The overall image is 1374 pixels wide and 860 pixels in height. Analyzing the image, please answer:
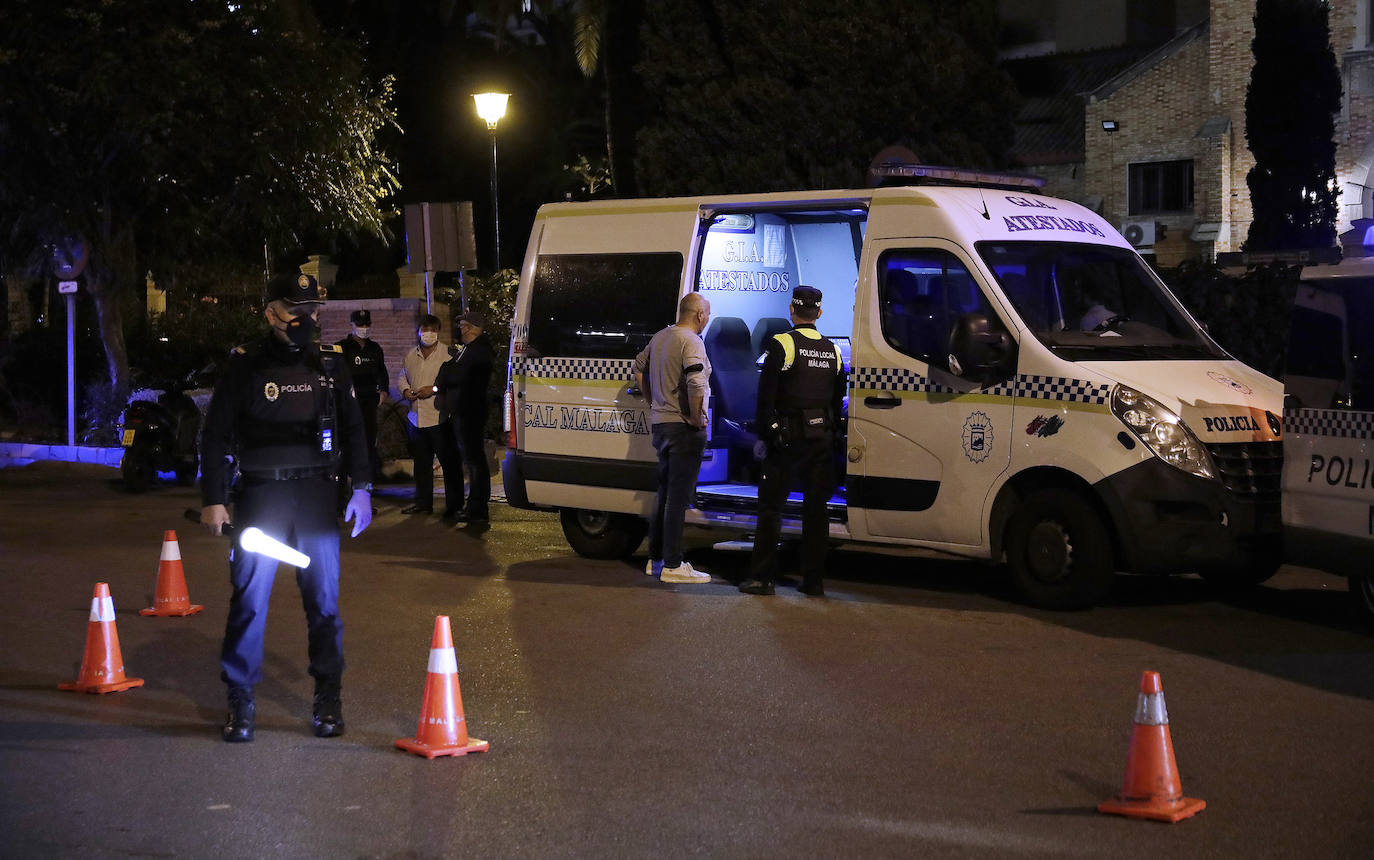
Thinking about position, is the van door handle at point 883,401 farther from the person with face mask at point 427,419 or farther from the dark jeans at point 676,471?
the person with face mask at point 427,419

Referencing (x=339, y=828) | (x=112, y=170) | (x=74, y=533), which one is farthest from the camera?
(x=112, y=170)

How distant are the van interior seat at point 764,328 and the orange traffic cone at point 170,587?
167 inches

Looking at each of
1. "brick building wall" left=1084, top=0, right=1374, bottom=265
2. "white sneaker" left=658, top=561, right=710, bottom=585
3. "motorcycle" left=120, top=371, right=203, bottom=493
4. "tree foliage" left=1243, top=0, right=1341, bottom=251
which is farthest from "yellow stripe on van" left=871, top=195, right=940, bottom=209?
"brick building wall" left=1084, top=0, right=1374, bottom=265

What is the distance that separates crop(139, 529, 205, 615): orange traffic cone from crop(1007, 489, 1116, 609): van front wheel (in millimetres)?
4623

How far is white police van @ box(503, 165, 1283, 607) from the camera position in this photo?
9.25 metres

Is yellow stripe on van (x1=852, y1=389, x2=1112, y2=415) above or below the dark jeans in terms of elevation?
above

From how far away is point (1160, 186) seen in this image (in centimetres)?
3600

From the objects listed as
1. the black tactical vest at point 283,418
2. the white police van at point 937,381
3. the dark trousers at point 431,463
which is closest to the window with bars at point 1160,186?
the dark trousers at point 431,463

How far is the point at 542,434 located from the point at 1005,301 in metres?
3.62

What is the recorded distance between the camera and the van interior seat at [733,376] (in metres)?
12.0

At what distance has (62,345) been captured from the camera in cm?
2542

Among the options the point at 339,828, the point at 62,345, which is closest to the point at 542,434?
the point at 339,828

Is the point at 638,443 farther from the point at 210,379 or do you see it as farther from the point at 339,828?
the point at 210,379

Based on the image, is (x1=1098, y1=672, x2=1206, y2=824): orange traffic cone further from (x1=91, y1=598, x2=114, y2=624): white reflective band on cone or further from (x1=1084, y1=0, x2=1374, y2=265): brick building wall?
(x1=1084, y1=0, x2=1374, y2=265): brick building wall
